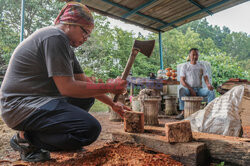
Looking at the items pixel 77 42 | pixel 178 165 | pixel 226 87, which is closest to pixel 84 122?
pixel 77 42

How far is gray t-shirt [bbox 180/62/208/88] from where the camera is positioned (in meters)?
4.18

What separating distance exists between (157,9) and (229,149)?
12.1 ft

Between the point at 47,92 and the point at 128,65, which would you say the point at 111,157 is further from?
Answer: the point at 128,65

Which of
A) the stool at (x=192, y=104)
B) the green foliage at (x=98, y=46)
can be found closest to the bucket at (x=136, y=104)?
the stool at (x=192, y=104)

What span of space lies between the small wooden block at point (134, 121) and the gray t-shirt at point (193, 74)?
269 cm

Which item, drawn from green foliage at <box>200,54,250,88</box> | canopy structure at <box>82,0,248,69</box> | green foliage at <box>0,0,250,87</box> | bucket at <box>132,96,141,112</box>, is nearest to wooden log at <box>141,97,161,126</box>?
bucket at <box>132,96,141,112</box>

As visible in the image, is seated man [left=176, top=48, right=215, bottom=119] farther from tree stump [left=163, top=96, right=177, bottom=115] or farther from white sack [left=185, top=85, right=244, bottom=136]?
white sack [left=185, top=85, right=244, bottom=136]

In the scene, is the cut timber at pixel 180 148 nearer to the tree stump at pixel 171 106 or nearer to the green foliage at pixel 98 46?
the tree stump at pixel 171 106

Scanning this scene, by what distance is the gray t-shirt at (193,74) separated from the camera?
4176 mm

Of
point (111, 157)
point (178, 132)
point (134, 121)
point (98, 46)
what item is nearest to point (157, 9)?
point (134, 121)

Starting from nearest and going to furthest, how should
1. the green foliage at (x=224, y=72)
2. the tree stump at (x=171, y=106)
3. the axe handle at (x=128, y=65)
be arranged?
1. the axe handle at (x=128, y=65)
2. the tree stump at (x=171, y=106)
3. the green foliage at (x=224, y=72)

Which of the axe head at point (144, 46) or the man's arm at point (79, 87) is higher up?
the axe head at point (144, 46)

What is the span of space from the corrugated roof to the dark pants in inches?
111

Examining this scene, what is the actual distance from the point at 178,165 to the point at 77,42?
1401 millimetres
